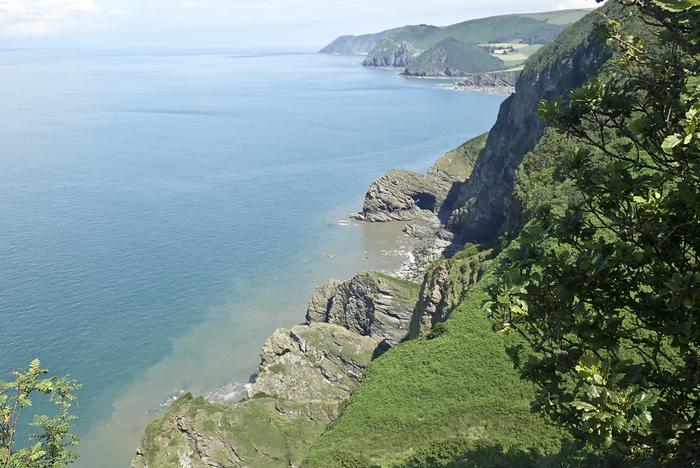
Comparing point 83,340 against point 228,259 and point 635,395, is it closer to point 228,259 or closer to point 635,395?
point 228,259

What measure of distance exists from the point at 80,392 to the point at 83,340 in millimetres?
9609

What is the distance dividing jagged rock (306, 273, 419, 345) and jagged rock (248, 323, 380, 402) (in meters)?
3.72

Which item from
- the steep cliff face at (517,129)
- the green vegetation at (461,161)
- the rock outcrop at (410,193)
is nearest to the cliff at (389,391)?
the steep cliff face at (517,129)

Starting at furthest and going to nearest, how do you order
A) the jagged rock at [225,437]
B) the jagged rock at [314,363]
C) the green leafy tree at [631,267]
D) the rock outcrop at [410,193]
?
the rock outcrop at [410,193] → the jagged rock at [314,363] → the jagged rock at [225,437] → the green leafy tree at [631,267]

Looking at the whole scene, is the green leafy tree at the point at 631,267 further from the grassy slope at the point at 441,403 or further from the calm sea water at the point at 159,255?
the calm sea water at the point at 159,255

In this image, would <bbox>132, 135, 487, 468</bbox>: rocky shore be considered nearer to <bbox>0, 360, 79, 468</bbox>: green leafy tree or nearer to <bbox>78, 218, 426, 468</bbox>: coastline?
<bbox>78, 218, 426, 468</bbox>: coastline

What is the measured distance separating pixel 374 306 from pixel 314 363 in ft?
36.0

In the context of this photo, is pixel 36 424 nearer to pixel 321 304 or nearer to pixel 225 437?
pixel 225 437

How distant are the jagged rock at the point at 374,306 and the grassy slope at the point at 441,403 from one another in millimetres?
25146

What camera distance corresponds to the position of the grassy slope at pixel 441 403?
30.4 m

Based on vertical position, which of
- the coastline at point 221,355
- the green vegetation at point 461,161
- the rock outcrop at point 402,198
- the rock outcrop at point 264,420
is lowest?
the coastline at point 221,355

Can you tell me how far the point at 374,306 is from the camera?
6662cm

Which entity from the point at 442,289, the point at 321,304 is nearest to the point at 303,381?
the point at 321,304

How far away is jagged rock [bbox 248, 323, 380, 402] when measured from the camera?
58.2 m
